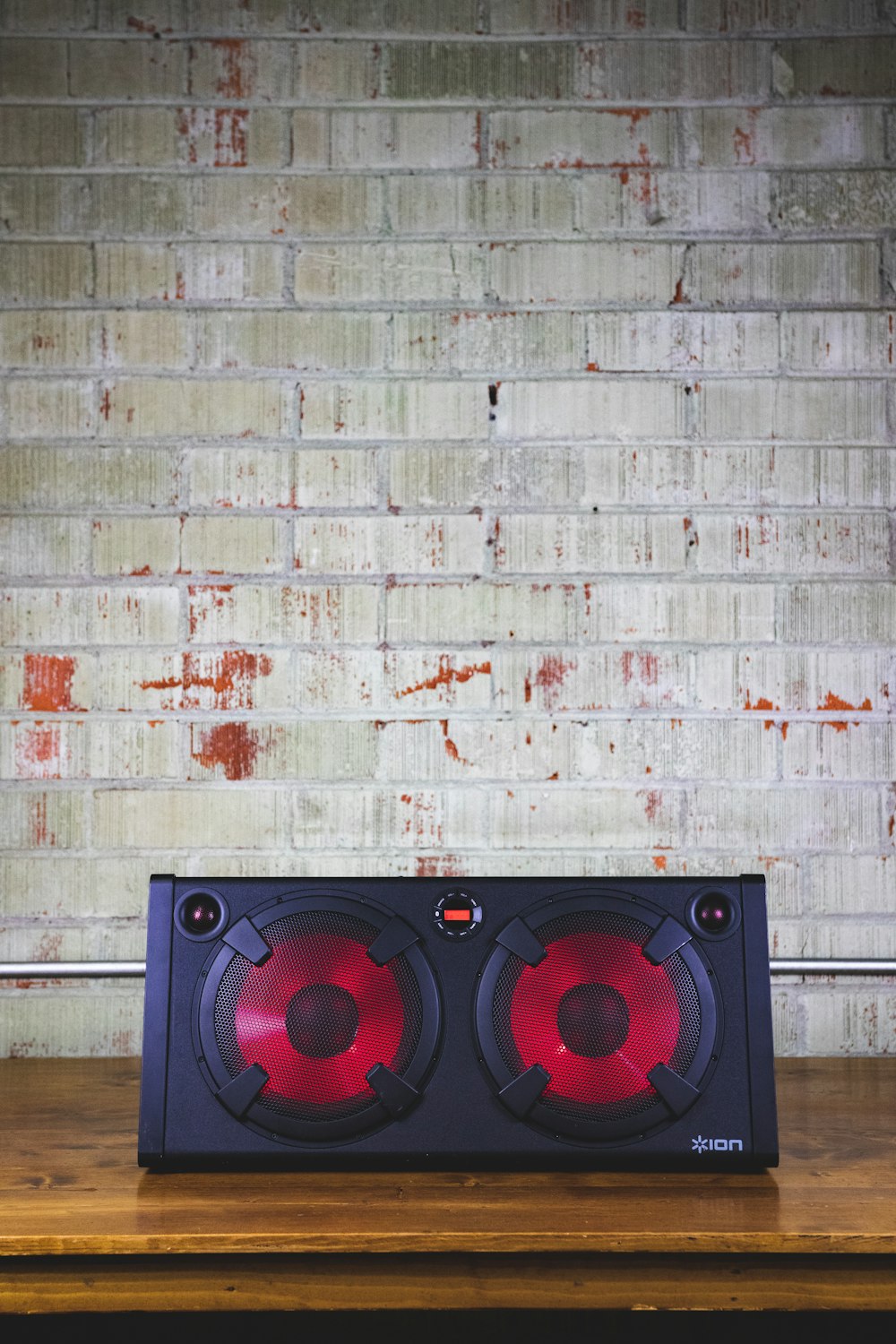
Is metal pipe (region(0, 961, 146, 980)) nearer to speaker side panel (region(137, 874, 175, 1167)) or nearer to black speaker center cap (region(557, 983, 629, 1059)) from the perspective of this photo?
speaker side panel (region(137, 874, 175, 1167))

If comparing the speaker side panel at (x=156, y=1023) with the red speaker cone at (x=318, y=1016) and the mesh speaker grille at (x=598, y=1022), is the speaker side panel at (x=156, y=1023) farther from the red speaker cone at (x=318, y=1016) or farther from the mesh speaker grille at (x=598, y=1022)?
the mesh speaker grille at (x=598, y=1022)

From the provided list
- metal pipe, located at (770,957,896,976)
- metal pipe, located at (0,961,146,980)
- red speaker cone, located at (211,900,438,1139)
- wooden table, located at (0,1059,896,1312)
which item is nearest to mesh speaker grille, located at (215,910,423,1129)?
red speaker cone, located at (211,900,438,1139)

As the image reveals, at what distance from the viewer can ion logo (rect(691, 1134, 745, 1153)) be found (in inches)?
42.9

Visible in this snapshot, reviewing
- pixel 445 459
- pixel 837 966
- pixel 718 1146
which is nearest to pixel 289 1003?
pixel 718 1146

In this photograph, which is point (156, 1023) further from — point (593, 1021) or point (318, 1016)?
point (593, 1021)

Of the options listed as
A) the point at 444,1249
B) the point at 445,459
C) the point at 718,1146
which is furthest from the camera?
the point at 445,459

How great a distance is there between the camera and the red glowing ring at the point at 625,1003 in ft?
3.65

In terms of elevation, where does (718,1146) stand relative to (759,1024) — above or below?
below

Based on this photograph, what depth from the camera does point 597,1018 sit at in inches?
44.4

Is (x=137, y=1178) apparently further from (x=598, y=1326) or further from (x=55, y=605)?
(x=55, y=605)

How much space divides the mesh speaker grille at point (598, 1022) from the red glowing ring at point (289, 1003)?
0.12 metres

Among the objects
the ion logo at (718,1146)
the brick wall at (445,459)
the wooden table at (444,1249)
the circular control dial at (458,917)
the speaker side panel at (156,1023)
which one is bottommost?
the wooden table at (444,1249)

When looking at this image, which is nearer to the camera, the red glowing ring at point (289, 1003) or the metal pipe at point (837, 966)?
the red glowing ring at point (289, 1003)

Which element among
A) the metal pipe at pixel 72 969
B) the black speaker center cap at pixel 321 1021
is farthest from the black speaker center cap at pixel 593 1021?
the metal pipe at pixel 72 969
